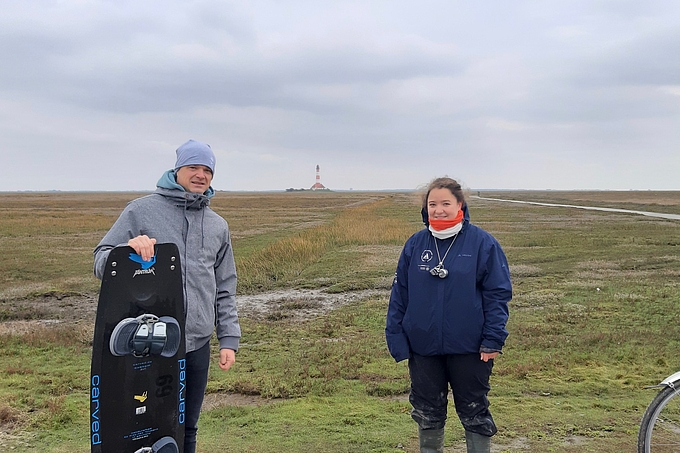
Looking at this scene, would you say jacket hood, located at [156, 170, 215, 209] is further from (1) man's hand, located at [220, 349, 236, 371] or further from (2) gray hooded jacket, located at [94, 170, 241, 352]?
(1) man's hand, located at [220, 349, 236, 371]

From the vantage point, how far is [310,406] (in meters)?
5.07

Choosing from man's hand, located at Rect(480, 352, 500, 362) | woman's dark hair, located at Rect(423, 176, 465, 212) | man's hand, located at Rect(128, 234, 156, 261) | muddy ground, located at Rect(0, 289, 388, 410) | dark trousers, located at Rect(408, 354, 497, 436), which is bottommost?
muddy ground, located at Rect(0, 289, 388, 410)

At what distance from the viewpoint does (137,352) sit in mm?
2840

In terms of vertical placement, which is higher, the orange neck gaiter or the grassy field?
the orange neck gaiter

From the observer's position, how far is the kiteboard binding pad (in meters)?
2.82

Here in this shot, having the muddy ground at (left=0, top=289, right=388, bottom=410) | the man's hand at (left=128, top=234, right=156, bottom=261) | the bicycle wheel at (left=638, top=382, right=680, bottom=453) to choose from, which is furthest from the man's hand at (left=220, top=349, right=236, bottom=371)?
the muddy ground at (left=0, top=289, right=388, bottom=410)

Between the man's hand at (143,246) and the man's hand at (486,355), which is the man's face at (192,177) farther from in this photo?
the man's hand at (486,355)

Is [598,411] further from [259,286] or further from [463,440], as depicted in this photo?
[259,286]

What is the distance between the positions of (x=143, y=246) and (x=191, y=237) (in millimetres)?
341

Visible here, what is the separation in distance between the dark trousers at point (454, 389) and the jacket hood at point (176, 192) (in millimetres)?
1618

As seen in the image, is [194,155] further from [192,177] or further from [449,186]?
[449,186]

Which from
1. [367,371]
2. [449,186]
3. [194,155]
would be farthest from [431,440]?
[367,371]

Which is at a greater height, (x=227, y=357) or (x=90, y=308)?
(x=227, y=357)

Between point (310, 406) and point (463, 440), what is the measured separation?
1.54 m
